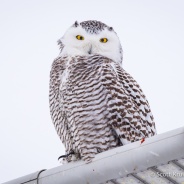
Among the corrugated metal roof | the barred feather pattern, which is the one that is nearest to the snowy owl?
the barred feather pattern

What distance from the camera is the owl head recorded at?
434cm

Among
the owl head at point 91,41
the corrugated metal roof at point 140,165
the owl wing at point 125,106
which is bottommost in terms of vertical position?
the corrugated metal roof at point 140,165

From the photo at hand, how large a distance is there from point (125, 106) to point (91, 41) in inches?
32.5

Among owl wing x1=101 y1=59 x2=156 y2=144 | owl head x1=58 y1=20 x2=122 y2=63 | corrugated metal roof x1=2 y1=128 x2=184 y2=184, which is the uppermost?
owl head x1=58 y1=20 x2=122 y2=63

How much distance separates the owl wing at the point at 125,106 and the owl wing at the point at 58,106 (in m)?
0.42

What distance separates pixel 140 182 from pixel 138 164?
14 cm

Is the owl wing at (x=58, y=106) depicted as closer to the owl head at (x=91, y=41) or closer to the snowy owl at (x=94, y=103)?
the snowy owl at (x=94, y=103)

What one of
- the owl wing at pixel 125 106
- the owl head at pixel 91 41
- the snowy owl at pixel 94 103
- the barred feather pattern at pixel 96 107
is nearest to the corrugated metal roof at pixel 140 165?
the snowy owl at pixel 94 103

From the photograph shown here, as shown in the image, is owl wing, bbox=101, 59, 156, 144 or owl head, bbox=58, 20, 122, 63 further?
owl head, bbox=58, 20, 122, 63

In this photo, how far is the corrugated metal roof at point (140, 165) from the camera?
6.46ft

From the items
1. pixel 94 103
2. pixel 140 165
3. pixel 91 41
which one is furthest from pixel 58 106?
pixel 140 165

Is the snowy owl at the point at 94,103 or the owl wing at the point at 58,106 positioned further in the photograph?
the owl wing at the point at 58,106

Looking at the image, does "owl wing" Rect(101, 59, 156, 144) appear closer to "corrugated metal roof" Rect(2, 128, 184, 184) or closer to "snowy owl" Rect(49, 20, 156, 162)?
"snowy owl" Rect(49, 20, 156, 162)

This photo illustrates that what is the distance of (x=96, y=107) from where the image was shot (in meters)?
3.82
